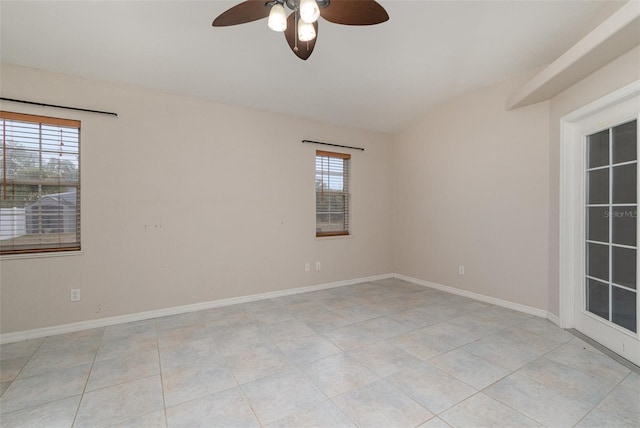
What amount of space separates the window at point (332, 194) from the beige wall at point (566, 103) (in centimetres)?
269

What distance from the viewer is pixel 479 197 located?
3.98 metres

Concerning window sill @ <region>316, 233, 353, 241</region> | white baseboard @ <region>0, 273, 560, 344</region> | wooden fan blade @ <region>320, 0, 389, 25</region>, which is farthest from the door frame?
window sill @ <region>316, 233, 353, 241</region>

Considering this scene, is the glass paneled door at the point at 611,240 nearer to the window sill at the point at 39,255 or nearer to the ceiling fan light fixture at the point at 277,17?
the ceiling fan light fixture at the point at 277,17

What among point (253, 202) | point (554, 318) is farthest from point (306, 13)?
point (554, 318)

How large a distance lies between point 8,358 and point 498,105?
567 cm

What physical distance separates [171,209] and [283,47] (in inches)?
87.1

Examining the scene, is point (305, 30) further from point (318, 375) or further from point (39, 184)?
point (39, 184)

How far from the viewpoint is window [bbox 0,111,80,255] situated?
2803 millimetres

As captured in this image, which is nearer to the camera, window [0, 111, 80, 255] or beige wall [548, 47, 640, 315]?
beige wall [548, 47, 640, 315]

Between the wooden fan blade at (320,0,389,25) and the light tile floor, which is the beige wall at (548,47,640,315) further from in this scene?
the wooden fan blade at (320,0,389,25)

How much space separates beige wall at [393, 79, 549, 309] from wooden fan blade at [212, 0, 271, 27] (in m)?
3.24

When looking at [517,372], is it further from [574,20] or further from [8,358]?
[8,358]

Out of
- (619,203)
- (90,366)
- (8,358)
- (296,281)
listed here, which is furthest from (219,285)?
(619,203)

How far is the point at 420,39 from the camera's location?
3.00 m
